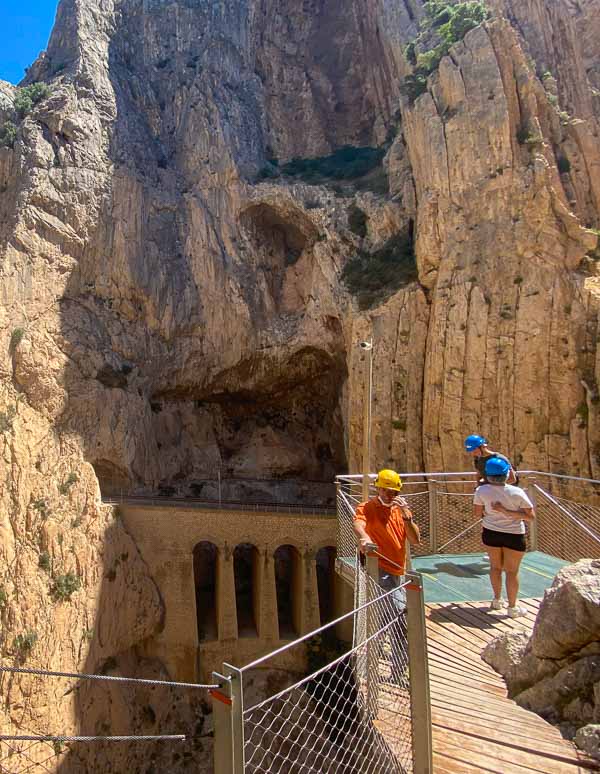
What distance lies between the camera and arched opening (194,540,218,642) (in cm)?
2543

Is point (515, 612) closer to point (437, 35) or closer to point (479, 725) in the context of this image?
point (479, 725)

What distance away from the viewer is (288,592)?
2753cm

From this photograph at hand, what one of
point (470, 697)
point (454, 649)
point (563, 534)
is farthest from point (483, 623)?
point (563, 534)

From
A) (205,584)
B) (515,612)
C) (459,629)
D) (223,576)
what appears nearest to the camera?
(459,629)

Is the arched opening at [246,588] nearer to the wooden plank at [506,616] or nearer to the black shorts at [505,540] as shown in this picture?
the wooden plank at [506,616]

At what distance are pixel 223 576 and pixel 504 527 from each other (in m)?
19.2

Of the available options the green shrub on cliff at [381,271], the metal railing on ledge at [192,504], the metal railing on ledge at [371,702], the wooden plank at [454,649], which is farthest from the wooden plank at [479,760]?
the green shrub on cliff at [381,271]

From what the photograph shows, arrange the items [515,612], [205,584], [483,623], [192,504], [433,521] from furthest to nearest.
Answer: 1. [205,584]
2. [192,504]
3. [433,521]
4. [515,612]
5. [483,623]

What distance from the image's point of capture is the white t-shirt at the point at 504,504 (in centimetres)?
661

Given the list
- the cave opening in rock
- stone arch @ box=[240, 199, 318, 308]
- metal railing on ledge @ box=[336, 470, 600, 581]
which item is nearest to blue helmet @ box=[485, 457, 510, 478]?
metal railing on ledge @ box=[336, 470, 600, 581]

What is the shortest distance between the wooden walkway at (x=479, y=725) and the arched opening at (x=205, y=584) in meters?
21.3

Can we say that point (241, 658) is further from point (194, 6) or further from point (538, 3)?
point (194, 6)

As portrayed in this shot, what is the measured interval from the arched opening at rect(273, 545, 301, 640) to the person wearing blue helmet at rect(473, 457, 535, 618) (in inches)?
711

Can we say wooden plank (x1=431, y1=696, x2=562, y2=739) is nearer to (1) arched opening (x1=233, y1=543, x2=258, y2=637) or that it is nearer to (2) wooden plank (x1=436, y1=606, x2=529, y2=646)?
(2) wooden plank (x1=436, y1=606, x2=529, y2=646)
